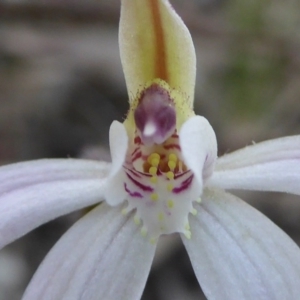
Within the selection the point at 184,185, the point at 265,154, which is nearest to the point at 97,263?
the point at 184,185

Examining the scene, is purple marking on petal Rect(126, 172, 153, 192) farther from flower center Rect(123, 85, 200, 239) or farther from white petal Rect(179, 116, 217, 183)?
white petal Rect(179, 116, 217, 183)

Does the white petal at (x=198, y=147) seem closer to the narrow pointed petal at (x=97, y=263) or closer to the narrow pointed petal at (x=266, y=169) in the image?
the narrow pointed petal at (x=266, y=169)

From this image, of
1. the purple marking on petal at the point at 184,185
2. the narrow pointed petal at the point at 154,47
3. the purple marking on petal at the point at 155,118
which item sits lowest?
the purple marking on petal at the point at 184,185

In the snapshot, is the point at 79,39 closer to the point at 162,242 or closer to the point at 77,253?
the point at 162,242

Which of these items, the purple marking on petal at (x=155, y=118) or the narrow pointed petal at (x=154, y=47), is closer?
the purple marking on petal at (x=155, y=118)

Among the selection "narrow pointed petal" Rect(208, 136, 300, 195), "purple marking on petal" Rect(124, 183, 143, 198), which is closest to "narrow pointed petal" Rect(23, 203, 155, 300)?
"purple marking on petal" Rect(124, 183, 143, 198)

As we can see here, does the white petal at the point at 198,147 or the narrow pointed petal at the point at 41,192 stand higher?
the white petal at the point at 198,147

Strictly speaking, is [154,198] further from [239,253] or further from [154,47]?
[154,47]

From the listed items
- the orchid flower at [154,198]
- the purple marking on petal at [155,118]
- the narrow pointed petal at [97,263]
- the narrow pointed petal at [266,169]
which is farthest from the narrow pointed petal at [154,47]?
the narrow pointed petal at [97,263]
